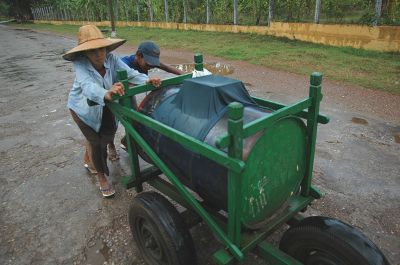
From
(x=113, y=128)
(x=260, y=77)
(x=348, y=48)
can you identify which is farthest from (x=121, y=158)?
(x=348, y=48)

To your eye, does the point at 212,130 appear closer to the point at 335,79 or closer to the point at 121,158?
the point at 121,158

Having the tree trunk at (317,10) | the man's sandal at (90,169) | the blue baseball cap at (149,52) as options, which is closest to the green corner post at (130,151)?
the blue baseball cap at (149,52)

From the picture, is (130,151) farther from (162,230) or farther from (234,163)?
(234,163)

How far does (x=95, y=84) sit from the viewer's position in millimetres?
2779

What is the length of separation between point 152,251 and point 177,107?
114 centimetres

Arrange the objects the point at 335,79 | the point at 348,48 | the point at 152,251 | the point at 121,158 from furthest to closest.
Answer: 1. the point at 348,48
2. the point at 335,79
3. the point at 121,158
4. the point at 152,251

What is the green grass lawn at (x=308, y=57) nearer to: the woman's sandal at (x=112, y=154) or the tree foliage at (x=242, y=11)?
the tree foliage at (x=242, y=11)

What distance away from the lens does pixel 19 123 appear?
19.1 ft

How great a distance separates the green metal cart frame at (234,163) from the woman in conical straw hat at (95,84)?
18cm

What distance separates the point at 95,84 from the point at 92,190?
1.49m

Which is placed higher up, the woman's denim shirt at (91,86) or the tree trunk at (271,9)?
the tree trunk at (271,9)

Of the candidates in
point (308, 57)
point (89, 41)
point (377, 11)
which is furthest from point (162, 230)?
point (377, 11)

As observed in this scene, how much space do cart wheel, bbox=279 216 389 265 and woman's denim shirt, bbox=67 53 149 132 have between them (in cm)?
178

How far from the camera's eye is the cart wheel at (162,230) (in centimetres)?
229
